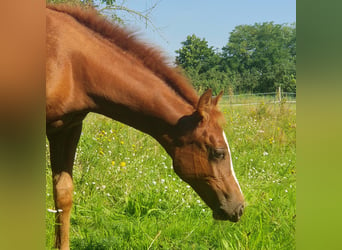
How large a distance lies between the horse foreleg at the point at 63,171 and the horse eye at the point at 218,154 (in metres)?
0.76

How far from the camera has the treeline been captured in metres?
2.01

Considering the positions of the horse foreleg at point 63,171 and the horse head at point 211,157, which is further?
the horse foreleg at point 63,171

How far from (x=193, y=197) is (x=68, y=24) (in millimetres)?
1155

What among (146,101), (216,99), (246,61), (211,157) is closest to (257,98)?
(246,61)

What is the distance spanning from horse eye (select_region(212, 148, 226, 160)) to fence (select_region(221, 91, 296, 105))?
0.37 m

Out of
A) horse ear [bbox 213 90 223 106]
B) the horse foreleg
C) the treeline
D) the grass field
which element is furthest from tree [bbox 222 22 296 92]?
the horse foreleg

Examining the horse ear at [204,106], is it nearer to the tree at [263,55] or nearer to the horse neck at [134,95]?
the horse neck at [134,95]

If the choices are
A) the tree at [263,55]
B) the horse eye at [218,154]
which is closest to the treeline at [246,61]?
the tree at [263,55]

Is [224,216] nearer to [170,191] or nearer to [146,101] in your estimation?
[170,191]

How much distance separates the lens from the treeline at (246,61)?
2008mm

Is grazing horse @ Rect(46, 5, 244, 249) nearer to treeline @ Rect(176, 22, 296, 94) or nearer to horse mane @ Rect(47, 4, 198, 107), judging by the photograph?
horse mane @ Rect(47, 4, 198, 107)

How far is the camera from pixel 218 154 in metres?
1.85

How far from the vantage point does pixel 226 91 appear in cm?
215
